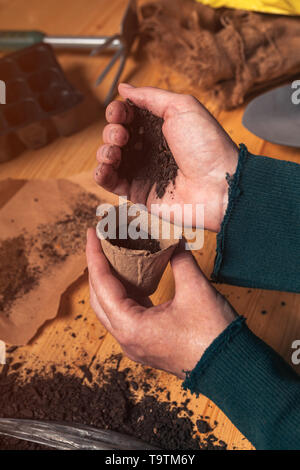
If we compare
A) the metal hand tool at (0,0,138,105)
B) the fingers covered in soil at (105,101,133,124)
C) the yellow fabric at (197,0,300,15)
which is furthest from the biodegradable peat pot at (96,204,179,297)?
the yellow fabric at (197,0,300,15)

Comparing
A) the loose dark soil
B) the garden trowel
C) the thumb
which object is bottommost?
the loose dark soil

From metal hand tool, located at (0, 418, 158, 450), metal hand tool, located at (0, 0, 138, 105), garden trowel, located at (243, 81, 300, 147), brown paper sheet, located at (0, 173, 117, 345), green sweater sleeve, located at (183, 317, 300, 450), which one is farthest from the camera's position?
metal hand tool, located at (0, 0, 138, 105)

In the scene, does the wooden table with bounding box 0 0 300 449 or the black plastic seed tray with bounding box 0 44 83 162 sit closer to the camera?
the wooden table with bounding box 0 0 300 449

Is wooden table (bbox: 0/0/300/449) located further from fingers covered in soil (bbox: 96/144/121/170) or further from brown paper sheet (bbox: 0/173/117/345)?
fingers covered in soil (bbox: 96/144/121/170)

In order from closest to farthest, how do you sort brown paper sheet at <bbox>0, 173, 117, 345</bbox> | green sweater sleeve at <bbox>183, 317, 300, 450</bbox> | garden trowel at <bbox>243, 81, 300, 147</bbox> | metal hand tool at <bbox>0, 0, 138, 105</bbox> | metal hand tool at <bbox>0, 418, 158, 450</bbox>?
green sweater sleeve at <bbox>183, 317, 300, 450</bbox>, metal hand tool at <bbox>0, 418, 158, 450</bbox>, brown paper sheet at <bbox>0, 173, 117, 345</bbox>, garden trowel at <bbox>243, 81, 300, 147</bbox>, metal hand tool at <bbox>0, 0, 138, 105</bbox>

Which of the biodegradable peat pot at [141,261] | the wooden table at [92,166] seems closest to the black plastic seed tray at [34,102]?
the wooden table at [92,166]

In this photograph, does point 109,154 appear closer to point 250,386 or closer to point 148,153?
point 148,153
